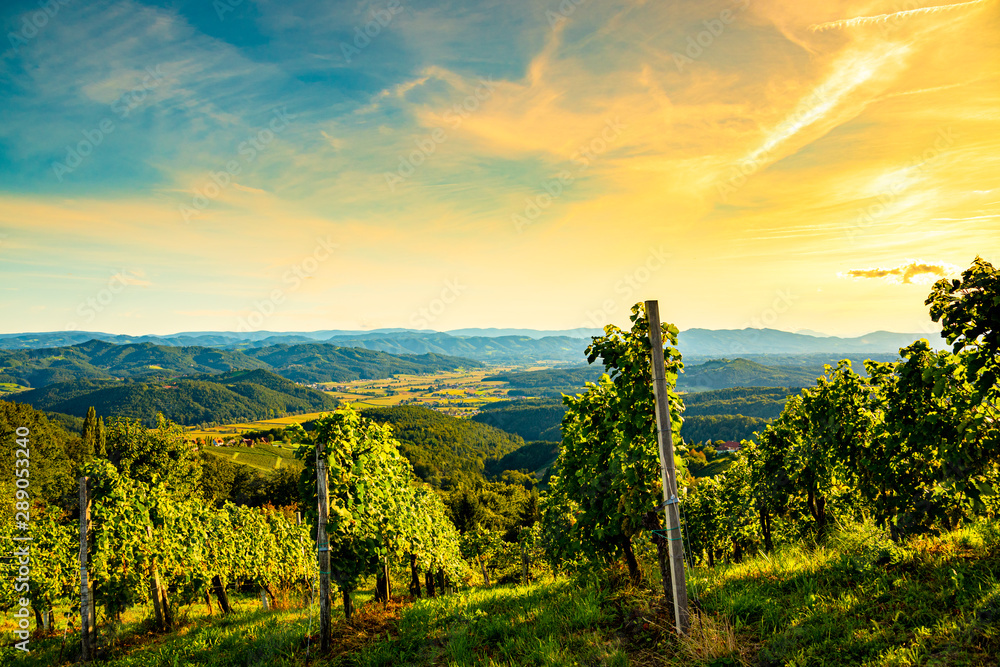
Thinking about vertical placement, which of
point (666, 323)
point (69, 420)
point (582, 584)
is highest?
point (666, 323)

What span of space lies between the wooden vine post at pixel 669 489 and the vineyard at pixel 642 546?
0.17 metres

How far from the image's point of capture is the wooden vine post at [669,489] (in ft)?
20.8

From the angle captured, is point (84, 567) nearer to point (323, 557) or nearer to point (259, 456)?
point (323, 557)

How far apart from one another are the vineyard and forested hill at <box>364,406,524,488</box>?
347 feet

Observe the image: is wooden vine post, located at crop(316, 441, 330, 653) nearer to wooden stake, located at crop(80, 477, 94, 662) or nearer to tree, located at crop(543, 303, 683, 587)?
tree, located at crop(543, 303, 683, 587)

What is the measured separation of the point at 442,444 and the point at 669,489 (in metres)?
165

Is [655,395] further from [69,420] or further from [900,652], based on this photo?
[69,420]

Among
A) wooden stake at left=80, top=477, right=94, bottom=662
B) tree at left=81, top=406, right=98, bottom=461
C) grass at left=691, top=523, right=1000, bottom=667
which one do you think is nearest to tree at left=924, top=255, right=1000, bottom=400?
grass at left=691, top=523, right=1000, bottom=667

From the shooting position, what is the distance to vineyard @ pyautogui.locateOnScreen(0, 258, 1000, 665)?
595 cm

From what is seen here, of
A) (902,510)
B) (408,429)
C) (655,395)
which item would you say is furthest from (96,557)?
(408,429)

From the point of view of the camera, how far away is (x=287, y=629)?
989cm

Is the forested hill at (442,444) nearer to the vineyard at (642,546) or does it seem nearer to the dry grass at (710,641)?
the vineyard at (642,546)

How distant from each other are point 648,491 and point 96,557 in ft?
48.6

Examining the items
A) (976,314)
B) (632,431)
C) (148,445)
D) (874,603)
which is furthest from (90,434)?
(976,314)
